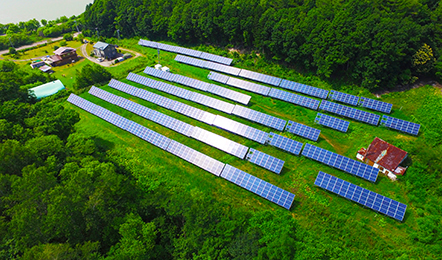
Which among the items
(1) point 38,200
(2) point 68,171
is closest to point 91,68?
(2) point 68,171

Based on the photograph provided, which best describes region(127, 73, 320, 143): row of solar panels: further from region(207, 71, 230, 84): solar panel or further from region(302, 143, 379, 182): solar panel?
region(207, 71, 230, 84): solar panel

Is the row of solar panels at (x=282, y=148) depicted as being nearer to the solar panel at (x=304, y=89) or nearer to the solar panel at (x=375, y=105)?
the solar panel at (x=304, y=89)

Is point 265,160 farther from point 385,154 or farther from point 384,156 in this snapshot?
point 385,154

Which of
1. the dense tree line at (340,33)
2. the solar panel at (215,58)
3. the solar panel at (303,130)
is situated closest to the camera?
the solar panel at (303,130)

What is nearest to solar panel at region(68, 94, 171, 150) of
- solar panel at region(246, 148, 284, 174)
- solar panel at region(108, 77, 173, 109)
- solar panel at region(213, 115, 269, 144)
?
A: solar panel at region(108, 77, 173, 109)

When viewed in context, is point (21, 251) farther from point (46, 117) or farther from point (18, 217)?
point (46, 117)

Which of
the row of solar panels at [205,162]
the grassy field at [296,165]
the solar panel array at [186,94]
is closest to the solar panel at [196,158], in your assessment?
the row of solar panels at [205,162]
